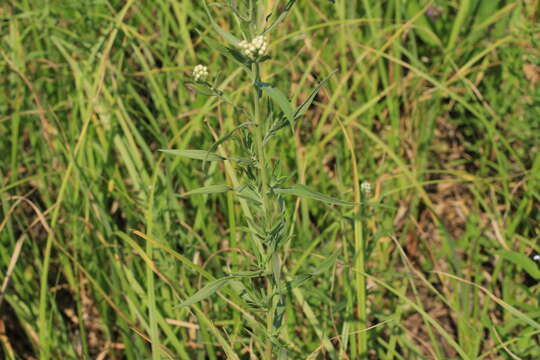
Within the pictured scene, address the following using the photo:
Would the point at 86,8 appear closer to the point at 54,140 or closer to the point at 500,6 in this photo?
the point at 54,140

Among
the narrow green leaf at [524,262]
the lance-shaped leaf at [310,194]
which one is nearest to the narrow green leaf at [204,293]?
the lance-shaped leaf at [310,194]

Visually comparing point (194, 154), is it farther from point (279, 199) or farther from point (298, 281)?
point (298, 281)

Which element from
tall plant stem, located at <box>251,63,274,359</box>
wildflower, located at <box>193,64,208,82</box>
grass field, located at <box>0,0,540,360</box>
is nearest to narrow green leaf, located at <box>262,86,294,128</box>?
tall plant stem, located at <box>251,63,274,359</box>

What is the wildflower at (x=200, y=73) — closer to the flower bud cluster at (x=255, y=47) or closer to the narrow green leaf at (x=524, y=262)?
the flower bud cluster at (x=255, y=47)

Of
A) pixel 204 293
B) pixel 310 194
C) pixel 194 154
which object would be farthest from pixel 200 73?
pixel 204 293

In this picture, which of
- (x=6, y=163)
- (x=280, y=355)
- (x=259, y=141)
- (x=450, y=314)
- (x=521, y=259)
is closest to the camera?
(x=259, y=141)

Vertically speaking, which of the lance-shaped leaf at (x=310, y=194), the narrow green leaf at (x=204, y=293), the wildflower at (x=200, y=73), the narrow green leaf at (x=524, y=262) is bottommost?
the narrow green leaf at (x=524, y=262)

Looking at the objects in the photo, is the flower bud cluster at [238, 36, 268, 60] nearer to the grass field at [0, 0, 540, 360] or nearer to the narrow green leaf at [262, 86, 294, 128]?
the narrow green leaf at [262, 86, 294, 128]

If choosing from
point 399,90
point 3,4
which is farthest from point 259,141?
point 3,4
